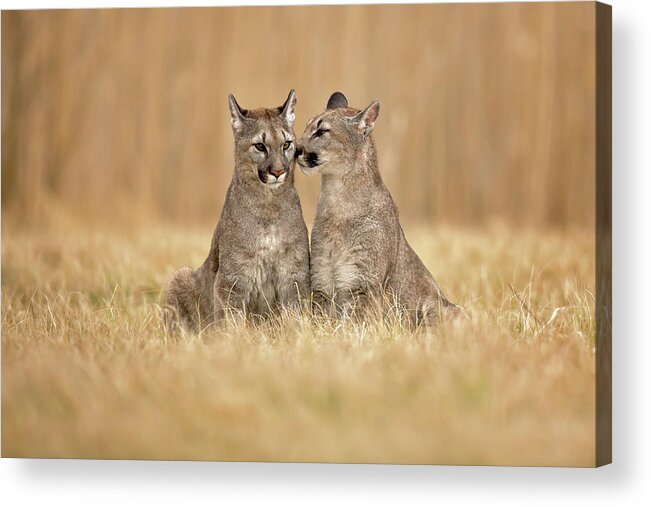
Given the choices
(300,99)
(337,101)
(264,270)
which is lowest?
(264,270)

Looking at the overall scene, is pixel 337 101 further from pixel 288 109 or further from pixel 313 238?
pixel 313 238

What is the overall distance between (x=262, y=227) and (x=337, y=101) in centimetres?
147

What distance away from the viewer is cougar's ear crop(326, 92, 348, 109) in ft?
43.4

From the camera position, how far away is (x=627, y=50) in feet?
38.2

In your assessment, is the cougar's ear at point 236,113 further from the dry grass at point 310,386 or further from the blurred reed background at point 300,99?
the dry grass at point 310,386

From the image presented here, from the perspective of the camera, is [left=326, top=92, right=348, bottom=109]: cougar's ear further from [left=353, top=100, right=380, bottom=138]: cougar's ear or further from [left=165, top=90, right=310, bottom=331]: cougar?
[left=165, top=90, right=310, bottom=331]: cougar

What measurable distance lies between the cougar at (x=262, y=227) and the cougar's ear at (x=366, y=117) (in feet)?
1.88

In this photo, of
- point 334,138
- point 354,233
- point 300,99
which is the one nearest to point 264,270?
point 354,233

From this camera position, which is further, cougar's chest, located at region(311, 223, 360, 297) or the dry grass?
cougar's chest, located at region(311, 223, 360, 297)

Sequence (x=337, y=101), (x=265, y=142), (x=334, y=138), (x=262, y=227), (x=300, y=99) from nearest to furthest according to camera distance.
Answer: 1. (x=265, y=142)
2. (x=262, y=227)
3. (x=334, y=138)
4. (x=337, y=101)
5. (x=300, y=99)

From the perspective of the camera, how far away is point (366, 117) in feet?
41.9

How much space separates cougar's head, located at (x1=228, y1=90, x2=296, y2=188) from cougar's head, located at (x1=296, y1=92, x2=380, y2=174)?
0.57 ft

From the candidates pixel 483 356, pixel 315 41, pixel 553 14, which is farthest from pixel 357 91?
pixel 483 356

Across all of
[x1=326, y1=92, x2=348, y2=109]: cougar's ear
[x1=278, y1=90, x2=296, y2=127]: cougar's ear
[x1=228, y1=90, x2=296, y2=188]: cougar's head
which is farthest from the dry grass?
[x1=326, y1=92, x2=348, y2=109]: cougar's ear
